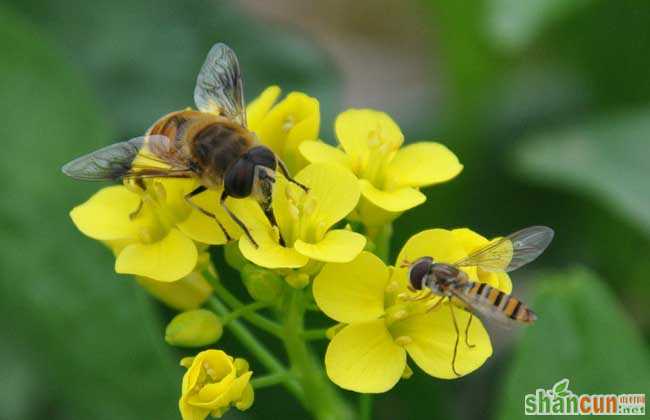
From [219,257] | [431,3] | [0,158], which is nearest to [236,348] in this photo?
[219,257]

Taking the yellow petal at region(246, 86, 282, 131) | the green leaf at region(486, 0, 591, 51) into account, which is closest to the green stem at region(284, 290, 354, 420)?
the yellow petal at region(246, 86, 282, 131)

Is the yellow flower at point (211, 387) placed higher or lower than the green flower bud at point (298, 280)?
lower

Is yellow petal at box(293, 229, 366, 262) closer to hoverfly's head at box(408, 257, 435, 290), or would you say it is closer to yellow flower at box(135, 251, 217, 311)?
hoverfly's head at box(408, 257, 435, 290)

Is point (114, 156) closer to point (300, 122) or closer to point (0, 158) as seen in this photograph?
point (300, 122)

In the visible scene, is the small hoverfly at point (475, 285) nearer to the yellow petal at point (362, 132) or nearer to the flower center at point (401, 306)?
the flower center at point (401, 306)

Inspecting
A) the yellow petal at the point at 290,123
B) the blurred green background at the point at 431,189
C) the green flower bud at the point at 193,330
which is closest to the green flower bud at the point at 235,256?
the green flower bud at the point at 193,330
